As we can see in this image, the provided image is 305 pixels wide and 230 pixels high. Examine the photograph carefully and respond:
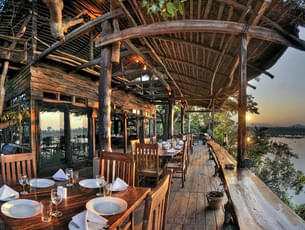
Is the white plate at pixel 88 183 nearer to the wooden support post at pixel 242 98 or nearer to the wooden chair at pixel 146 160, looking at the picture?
the wooden chair at pixel 146 160

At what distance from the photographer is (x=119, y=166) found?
90.6 inches

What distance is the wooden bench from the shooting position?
3.86ft

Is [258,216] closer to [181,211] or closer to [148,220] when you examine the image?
[148,220]

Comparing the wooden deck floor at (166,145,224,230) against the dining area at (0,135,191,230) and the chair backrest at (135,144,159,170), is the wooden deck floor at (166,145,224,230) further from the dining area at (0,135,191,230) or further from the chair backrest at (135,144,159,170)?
the dining area at (0,135,191,230)

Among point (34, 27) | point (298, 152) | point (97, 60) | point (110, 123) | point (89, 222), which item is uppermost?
point (34, 27)

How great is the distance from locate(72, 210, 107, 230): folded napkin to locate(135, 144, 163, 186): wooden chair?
243 centimetres

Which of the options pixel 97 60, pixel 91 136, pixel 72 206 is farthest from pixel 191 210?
pixel 91 136

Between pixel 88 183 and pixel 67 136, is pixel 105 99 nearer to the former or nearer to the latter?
pixel 88 183

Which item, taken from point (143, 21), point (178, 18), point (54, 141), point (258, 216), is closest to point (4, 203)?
point (258, 216)

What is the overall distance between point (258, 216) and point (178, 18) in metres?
3.00

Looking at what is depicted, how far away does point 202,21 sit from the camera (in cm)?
267

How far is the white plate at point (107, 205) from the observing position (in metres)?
1.39

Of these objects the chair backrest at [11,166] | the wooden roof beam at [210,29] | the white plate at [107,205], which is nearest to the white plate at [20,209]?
the white plate at [107,205]

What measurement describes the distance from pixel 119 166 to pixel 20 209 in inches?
43.4
